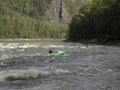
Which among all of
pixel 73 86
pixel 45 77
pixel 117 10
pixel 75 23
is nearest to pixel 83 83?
pixel 73 86

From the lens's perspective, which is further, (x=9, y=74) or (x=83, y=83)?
(x=9, y=74)

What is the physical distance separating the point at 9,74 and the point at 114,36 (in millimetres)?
63344

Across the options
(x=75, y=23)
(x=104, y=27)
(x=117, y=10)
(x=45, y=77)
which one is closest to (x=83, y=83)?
(x=45, y=77)

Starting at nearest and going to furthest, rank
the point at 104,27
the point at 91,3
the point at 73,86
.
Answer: the point at 73,86 → the point at 104,27 → the point at 91,3

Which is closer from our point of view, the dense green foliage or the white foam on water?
the white foam on water

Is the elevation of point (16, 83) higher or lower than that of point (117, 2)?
lower

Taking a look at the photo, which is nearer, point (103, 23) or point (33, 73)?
point (33, 73)

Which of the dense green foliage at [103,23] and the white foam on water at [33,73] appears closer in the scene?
the white foam on water at [33,73]

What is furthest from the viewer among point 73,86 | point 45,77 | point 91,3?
point 91,3

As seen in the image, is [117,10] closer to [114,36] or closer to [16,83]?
[114,36]

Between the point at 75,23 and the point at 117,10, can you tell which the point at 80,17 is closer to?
the point at 75,23

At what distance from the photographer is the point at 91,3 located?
130 m

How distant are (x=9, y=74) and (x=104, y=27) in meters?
72.1

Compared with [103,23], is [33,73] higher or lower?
lower
